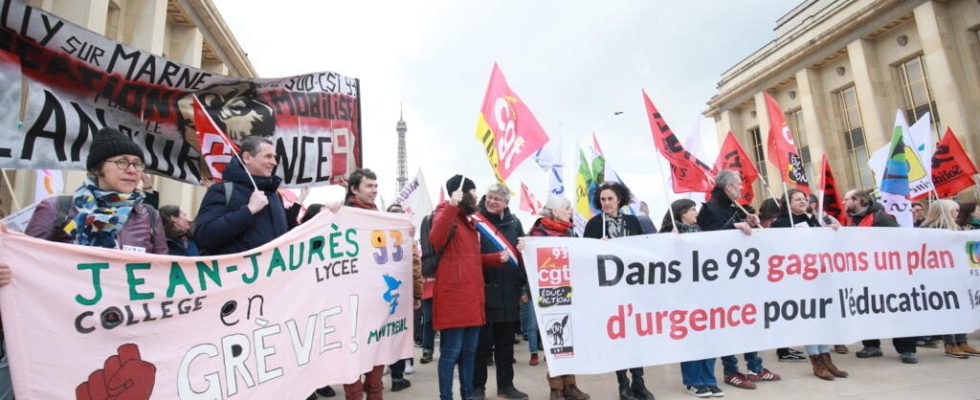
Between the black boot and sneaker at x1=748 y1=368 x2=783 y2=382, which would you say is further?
sneaker at x1=748 y1=368 x2=783 y2=382

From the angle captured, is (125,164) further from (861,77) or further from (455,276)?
(861,77)

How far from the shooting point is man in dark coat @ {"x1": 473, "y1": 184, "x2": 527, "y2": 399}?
4.55 m

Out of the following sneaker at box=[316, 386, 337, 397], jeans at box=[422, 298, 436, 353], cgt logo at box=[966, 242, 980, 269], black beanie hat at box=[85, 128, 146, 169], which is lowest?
sneaker at box=[316, 386, 337, 397]

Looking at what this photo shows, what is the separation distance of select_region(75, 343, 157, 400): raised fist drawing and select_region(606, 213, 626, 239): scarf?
12.1 feet

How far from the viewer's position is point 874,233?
5172 millimetres

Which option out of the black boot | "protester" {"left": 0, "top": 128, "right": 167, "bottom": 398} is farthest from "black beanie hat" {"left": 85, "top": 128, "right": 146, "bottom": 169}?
the black boot

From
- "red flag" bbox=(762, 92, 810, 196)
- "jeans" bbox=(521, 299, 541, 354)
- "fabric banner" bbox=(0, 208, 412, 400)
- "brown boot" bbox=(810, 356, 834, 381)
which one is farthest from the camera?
"jeans" bbox=(521, 299, 541, 354)

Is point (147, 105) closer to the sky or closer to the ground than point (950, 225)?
closer to the sky

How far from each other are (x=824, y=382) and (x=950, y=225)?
134 inches

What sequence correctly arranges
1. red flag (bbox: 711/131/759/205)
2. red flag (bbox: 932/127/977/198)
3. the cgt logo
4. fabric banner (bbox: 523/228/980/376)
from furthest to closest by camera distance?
red flag (bbox: 711/131/759/205) → red flag (bbox: 932/127/977/198) → the cgt logo → fabric banner (bbox: 523/228/980/376)

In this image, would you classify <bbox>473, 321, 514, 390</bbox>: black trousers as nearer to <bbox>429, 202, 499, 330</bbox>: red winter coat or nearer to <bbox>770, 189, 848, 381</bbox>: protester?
<bbox>429, 202, 499, 330</bbox>: red winter coat

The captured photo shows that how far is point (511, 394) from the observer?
15.0 ft

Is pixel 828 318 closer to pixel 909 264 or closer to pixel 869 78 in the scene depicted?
pixel 909 264

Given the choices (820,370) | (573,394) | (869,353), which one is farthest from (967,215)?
(573,394)
